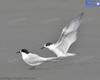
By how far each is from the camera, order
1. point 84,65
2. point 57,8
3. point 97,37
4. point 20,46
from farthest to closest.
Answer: point 57,8, point 97,37, point 20,46, point 84,65

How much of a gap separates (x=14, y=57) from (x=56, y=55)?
1213 mm

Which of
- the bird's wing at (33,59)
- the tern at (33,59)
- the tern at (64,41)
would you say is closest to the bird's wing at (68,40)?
the tern at (64,41)

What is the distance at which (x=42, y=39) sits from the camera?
1834 cm

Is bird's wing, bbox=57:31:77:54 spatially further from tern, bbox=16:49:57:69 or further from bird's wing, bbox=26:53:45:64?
bird's wing, bbox=26:53:45:64

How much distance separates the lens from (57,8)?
2239 centimetres

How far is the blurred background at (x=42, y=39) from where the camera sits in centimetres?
1417

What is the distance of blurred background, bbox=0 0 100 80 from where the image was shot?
46.5ft

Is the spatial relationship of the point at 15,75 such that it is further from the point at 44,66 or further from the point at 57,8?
the point at 57,8

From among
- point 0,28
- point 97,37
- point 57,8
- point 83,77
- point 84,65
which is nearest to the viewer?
point 83,77

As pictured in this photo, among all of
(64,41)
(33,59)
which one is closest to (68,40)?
(64,41)

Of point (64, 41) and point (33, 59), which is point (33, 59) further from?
point (64, 41)

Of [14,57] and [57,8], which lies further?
[57,8]

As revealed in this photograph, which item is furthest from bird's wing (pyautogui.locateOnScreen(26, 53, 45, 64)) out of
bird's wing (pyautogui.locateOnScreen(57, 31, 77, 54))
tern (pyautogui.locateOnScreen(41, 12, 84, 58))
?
bird's wing (pyautogui.locateOnScreen(57, 31, 77, 54))

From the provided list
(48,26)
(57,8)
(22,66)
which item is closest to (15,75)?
(22,66)
